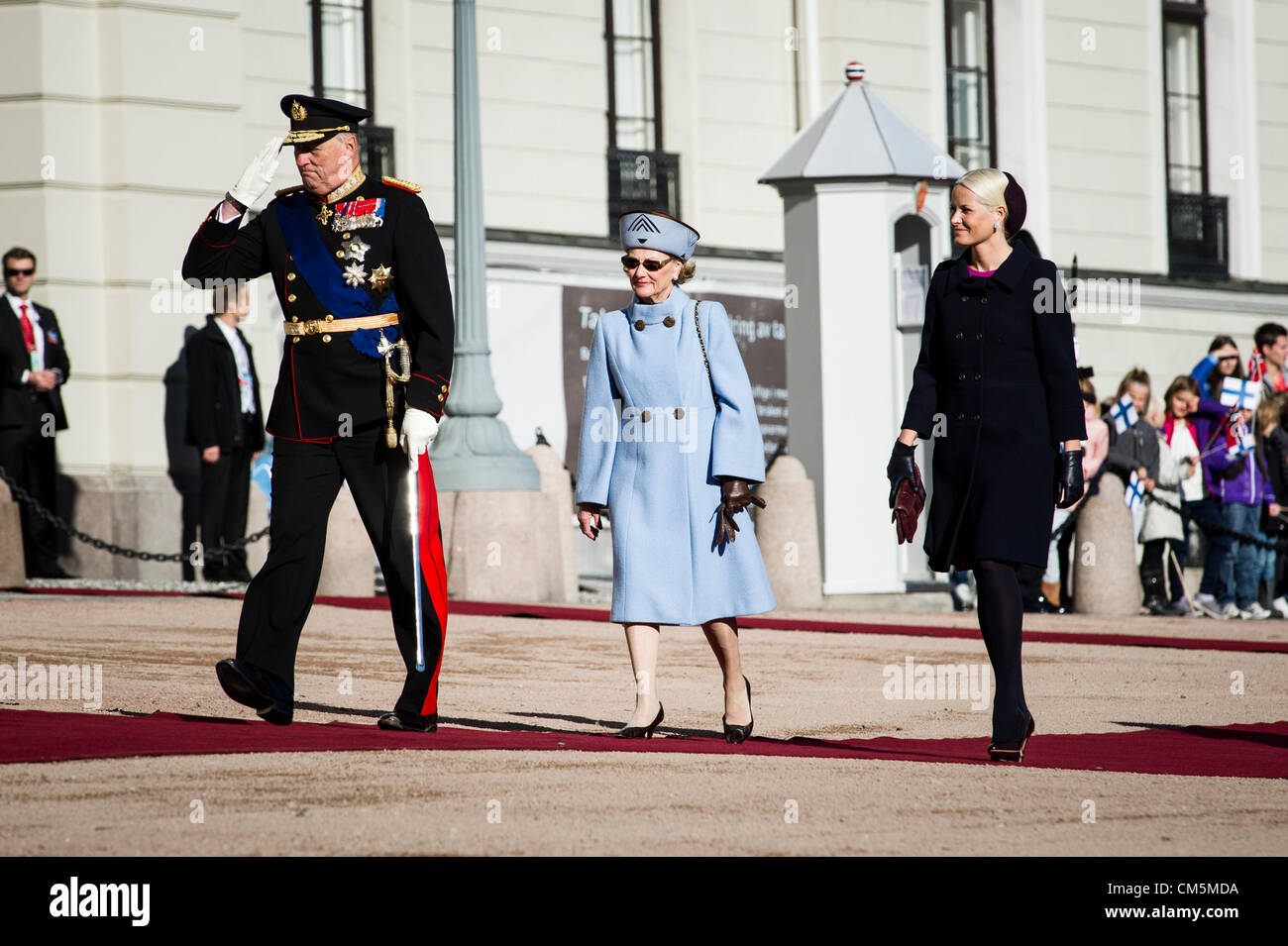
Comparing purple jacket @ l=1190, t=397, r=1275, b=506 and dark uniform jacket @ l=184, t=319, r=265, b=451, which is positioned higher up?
dark uniform jacket @ l=184, t=319, r=265, b=451

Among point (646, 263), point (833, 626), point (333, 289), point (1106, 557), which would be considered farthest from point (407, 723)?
point (1106, 557)

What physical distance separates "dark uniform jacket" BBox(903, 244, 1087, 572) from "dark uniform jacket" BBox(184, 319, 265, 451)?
759cm

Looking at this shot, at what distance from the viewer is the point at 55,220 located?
14.9 m

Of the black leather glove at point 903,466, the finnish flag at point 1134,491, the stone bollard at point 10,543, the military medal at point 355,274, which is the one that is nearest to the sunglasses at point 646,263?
the military medal at point 355,274

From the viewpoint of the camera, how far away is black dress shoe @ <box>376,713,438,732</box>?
7000mm

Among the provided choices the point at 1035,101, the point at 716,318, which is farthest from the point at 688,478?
the point at 1035,101

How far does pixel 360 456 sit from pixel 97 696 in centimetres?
148

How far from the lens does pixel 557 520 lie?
48.0 ft

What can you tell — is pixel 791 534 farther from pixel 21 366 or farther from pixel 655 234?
pixel 655 234

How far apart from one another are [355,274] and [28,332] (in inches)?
281

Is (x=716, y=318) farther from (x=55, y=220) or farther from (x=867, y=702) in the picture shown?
(x=55, y=220)

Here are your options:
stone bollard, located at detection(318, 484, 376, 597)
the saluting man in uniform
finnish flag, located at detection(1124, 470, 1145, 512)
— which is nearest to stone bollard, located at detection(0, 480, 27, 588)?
stone bollard, located at detection(318, 484, 376, 597)

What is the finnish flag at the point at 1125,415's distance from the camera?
15.6m

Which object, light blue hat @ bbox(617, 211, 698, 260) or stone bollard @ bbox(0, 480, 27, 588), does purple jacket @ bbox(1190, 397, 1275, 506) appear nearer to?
stone bollard @ bbox(0, 480, 27, 588)
